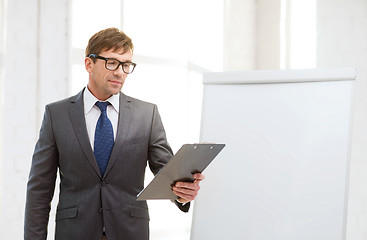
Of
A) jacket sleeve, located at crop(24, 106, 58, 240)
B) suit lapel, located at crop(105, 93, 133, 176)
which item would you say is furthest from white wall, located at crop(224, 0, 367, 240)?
jacket sleeve, located at crop(24, 106, 58, 240)

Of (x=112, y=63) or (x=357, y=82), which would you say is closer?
(x=112, y=63)

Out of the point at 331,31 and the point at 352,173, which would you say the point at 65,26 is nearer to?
the point at 331,31

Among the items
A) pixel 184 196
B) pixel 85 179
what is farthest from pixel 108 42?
pixel 184 196

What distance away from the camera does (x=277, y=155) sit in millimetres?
1789

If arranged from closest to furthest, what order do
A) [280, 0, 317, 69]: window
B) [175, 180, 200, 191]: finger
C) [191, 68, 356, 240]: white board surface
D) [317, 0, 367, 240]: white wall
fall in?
[175, 180, 200, 191]: finger < [191, 68, 356, 240]: white board surface < [317, 0, 367, 240]: white wall < [280, 0, 317, 69]: window

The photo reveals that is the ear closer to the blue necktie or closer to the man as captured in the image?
the man

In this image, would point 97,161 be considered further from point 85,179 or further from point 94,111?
point 94,111

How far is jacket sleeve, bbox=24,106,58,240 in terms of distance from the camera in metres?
1.57

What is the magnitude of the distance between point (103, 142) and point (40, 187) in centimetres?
27

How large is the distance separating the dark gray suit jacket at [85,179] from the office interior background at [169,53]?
0.74 m

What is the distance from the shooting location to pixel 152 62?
298cm

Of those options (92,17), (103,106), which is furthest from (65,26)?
(103,106)

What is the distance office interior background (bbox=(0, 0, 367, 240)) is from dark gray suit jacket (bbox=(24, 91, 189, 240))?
2.43ft

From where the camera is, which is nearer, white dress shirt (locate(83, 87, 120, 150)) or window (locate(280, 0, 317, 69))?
white dress shirt (locate(83, 87, 120, 150))
